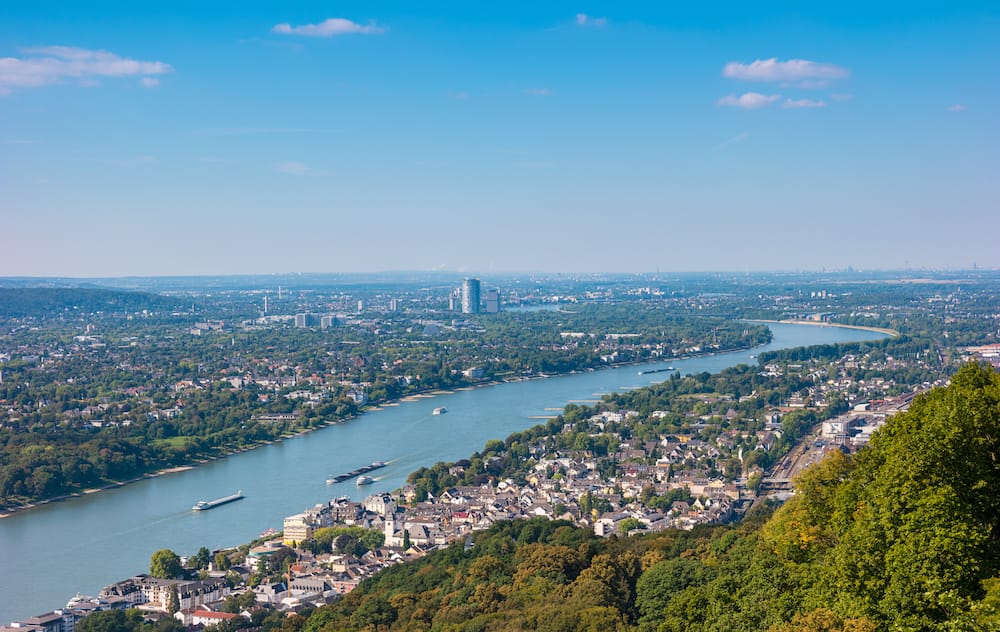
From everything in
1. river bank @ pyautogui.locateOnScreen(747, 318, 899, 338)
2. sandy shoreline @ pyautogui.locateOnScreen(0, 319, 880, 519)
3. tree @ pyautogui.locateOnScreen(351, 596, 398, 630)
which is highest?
tree @ pyautogui.locateOnScreen(351, 596, 398, 630)

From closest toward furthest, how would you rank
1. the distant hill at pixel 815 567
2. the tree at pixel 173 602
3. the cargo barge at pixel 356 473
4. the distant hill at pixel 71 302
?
the distant hill at pixel 815 567 < the tree at pixel 173 602 < the cargo barge at pixel 356 473 < the distant hill at pixel 71 302

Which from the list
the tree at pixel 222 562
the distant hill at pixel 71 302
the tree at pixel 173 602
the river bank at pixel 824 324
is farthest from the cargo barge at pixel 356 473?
the distant hill at pixel 71 302

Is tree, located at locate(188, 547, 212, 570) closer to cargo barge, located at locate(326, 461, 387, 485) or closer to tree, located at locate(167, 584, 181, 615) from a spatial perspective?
tree, located at locate(167, 584, 181, 615)

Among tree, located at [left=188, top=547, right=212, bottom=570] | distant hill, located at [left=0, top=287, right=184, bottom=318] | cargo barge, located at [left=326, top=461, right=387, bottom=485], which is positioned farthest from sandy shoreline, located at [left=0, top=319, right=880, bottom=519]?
distant hill, located at [left=0, top=287, right=184, bottom=318]

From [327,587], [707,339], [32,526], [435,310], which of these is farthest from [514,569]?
[435,310]

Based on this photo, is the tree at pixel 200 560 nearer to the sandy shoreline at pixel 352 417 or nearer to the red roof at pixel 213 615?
the red roof at pixel 213 615

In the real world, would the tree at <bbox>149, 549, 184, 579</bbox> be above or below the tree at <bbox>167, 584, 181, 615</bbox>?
above
